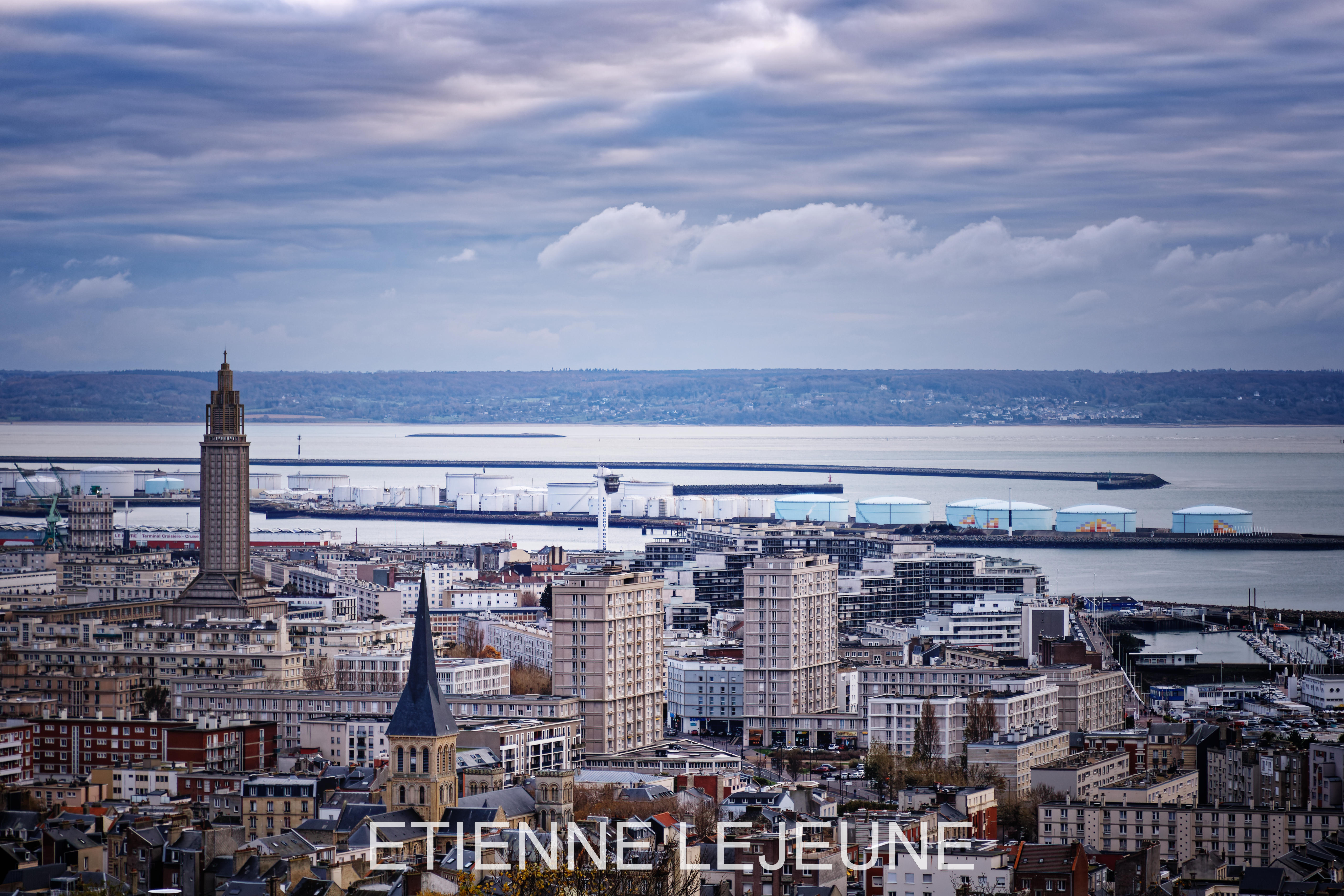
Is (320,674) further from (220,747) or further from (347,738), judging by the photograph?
(220,747)

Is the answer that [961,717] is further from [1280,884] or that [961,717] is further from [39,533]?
[39,533]

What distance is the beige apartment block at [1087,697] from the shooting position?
3294 cm

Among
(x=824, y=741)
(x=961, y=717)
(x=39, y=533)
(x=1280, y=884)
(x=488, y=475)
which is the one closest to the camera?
(x=1280, y=884)

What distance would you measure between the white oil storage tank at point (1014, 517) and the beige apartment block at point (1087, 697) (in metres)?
51.5

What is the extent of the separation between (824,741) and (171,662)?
10205 millimetres

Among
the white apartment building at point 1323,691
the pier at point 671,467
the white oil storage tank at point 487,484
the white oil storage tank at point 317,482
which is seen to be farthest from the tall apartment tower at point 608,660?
the pier at point 671,467

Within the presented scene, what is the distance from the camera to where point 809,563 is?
37.1 metres

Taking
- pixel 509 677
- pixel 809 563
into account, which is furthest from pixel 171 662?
pixel 809 563

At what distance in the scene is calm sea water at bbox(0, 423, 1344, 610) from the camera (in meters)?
69.9

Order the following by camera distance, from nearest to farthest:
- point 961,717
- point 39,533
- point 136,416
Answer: point 961,717
point 39,533
point 136,416

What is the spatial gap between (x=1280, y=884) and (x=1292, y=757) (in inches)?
249

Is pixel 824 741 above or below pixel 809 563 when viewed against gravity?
below

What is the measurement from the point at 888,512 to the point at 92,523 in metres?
34.5

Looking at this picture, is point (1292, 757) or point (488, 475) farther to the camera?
point (488, 475)
